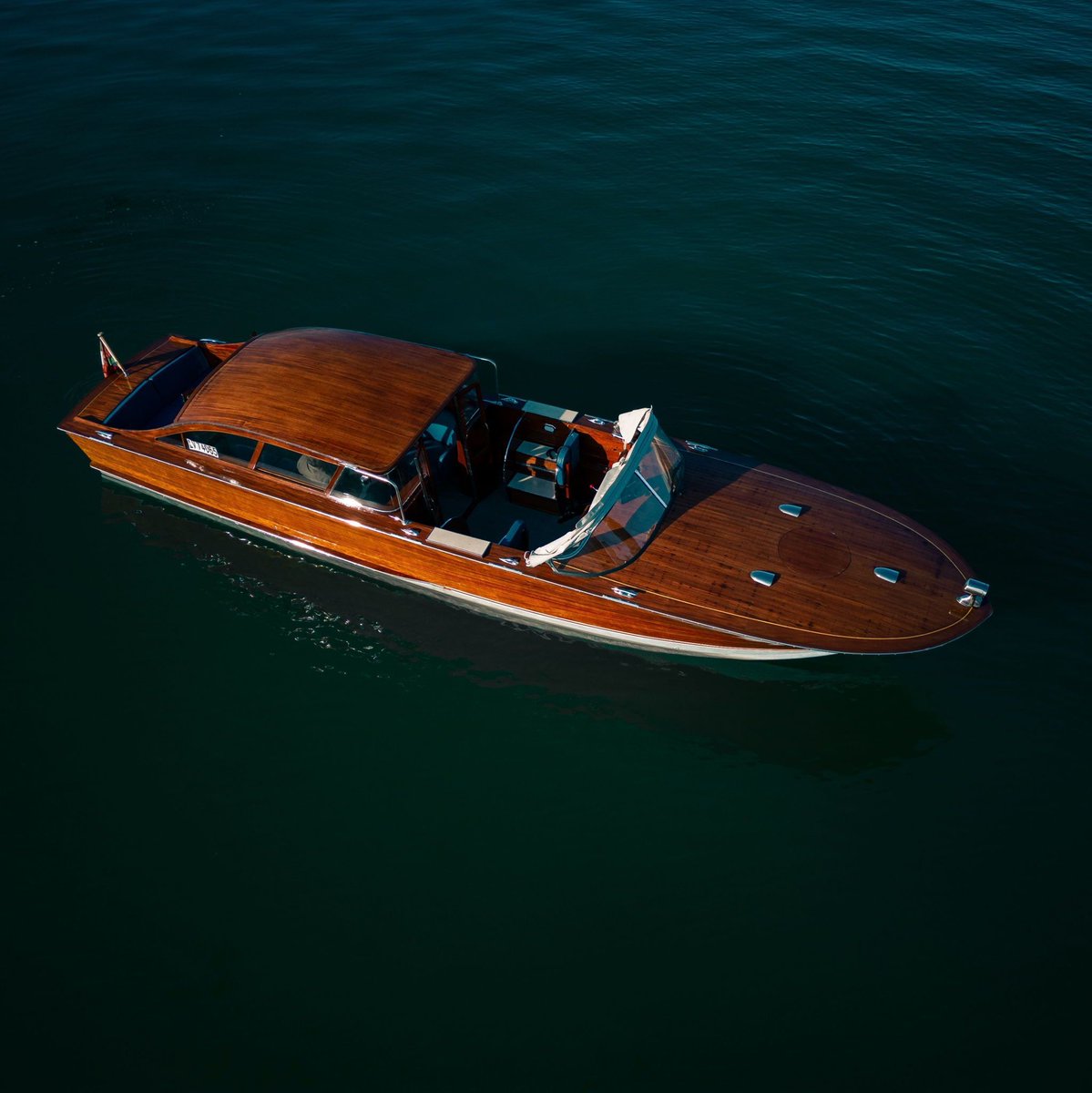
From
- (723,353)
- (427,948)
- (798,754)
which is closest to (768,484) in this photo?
(798,754)

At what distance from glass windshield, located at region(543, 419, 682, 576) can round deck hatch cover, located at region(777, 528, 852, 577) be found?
221 cm

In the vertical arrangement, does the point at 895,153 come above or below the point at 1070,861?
above

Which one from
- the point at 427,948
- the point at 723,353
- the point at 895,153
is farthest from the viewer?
the point at 895,153

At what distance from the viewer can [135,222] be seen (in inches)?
1012

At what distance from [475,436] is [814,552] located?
6.84m

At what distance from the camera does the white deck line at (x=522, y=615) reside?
49.3 ft

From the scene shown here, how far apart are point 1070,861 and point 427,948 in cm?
986

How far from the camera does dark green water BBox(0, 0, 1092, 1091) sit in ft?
38.7

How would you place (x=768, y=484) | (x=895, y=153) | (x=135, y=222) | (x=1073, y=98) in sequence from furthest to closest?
(x=1073, y=98) < (x=895, y=153) < (x=135, y=222) < (x=768, y=484)

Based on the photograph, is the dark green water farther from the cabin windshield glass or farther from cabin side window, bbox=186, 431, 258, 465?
cabin side window, bbox=186, 431, 258, 465

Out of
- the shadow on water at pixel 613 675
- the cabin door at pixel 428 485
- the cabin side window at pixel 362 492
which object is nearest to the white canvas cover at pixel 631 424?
the cabin door at pixel 428 485

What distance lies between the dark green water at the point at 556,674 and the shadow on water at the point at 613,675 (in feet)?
0.26

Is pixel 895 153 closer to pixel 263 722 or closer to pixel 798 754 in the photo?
pixel 798 754

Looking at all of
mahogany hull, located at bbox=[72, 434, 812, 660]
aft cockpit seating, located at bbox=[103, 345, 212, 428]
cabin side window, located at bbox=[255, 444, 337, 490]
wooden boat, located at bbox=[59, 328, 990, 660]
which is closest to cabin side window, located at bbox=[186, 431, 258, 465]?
wooden boat, located at bbox=[59, 328, 990, 660]
